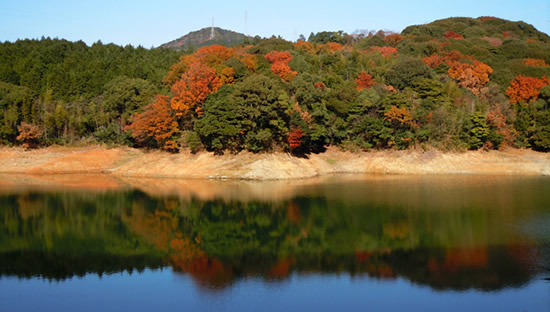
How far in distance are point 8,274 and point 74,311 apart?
523 centimetres

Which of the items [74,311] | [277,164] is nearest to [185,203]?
[277,164]

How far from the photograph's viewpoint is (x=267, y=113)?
44375 mm

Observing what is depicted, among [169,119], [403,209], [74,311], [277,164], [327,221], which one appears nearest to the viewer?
[74,311]

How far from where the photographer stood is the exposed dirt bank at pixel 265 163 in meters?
44.0

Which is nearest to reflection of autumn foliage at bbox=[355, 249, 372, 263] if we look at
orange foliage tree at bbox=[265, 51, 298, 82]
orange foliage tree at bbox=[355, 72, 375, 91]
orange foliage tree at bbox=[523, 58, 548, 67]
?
orange foliage tree at bbox=[355, 72, 375, 91]

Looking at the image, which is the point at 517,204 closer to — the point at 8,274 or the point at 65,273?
the point at 65,273

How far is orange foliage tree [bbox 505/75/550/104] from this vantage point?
177 feet

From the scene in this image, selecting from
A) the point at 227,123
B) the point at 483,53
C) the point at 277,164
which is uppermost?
the point at 483,53

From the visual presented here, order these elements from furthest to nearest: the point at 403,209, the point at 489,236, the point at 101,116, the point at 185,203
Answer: the point at 101,116 → the point at 185,203 → the point at 403,209 → the point at 489,236

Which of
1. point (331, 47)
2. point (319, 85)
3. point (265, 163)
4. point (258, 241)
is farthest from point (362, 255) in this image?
point (331, 47)

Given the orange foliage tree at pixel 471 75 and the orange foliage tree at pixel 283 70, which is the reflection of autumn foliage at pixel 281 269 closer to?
the orange foliage tree at pixel 283 70

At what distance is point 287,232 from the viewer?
82.6 ft

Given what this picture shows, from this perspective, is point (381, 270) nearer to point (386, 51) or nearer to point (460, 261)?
point (460, 261)

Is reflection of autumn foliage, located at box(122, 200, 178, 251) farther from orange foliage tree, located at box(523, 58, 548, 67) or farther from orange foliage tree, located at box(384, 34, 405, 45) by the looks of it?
orange foliage tree, located at box(384, 34, 405, 45)
